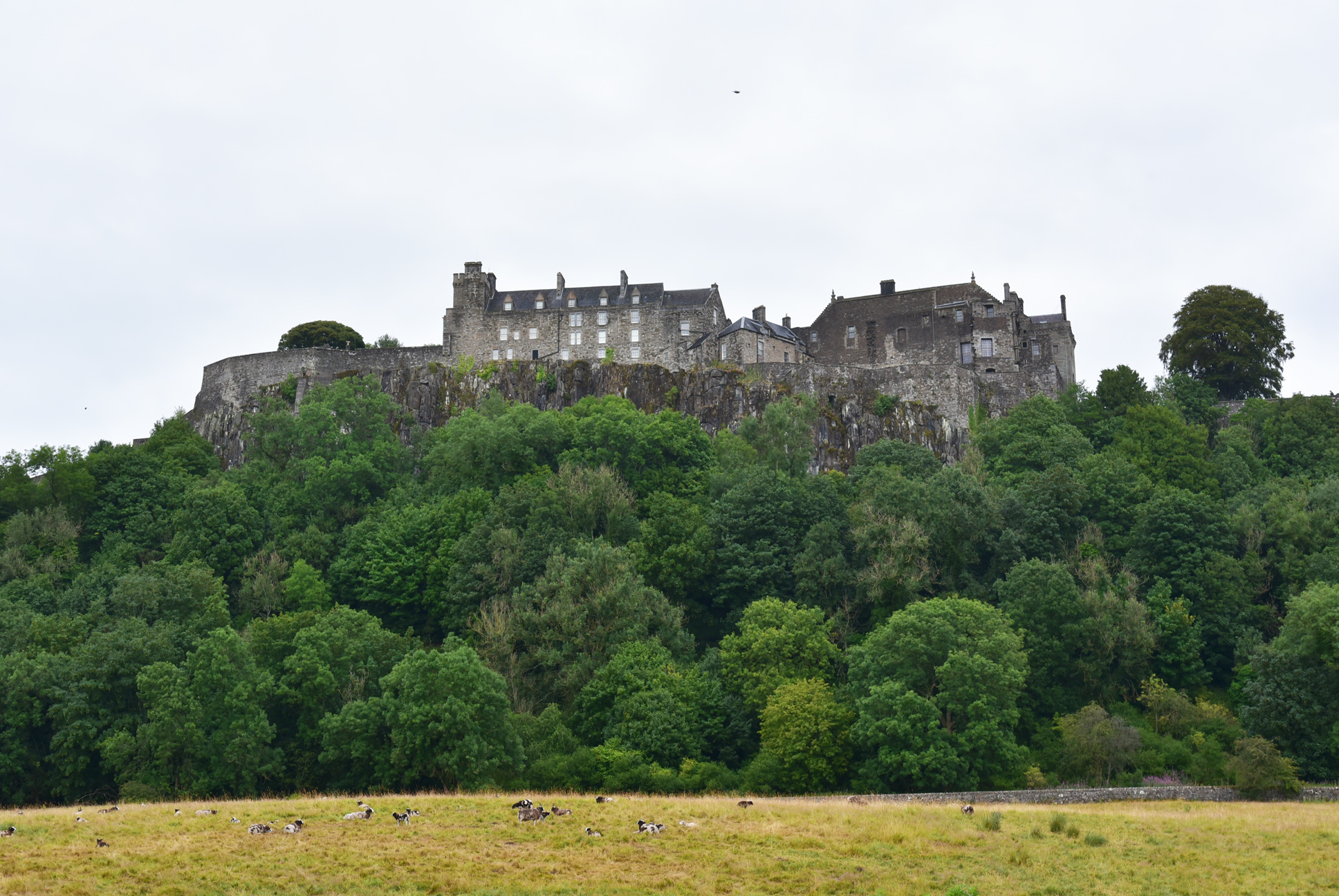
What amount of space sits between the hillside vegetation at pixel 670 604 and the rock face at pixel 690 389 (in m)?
2.50

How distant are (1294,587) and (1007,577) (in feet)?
37.6

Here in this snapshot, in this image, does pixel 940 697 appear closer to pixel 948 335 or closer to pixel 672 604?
pixel 672 604

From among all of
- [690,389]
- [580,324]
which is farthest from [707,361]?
[580,324]

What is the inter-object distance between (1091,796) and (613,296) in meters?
48.7

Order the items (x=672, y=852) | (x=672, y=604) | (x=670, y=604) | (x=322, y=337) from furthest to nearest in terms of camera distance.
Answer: (x=322, y=337) < (x=672, y=604) < (x=670, y=604) < (x=672, y=852)

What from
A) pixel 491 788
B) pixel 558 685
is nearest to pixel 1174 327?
pixel 558 685

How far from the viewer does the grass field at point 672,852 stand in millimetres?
23859

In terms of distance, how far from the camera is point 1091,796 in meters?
36.9

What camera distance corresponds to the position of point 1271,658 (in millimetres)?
42312

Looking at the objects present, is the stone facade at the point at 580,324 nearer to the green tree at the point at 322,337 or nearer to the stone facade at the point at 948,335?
the stone facade at the point at 948,335

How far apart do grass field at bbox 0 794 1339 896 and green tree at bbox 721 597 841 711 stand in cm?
1464

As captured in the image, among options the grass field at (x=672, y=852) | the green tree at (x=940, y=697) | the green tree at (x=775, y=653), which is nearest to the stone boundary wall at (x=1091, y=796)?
the green tree at (x=940, y=697)

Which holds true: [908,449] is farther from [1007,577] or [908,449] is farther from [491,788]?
[491,788]

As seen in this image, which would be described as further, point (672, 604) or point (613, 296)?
Answer: point (613, 296)
